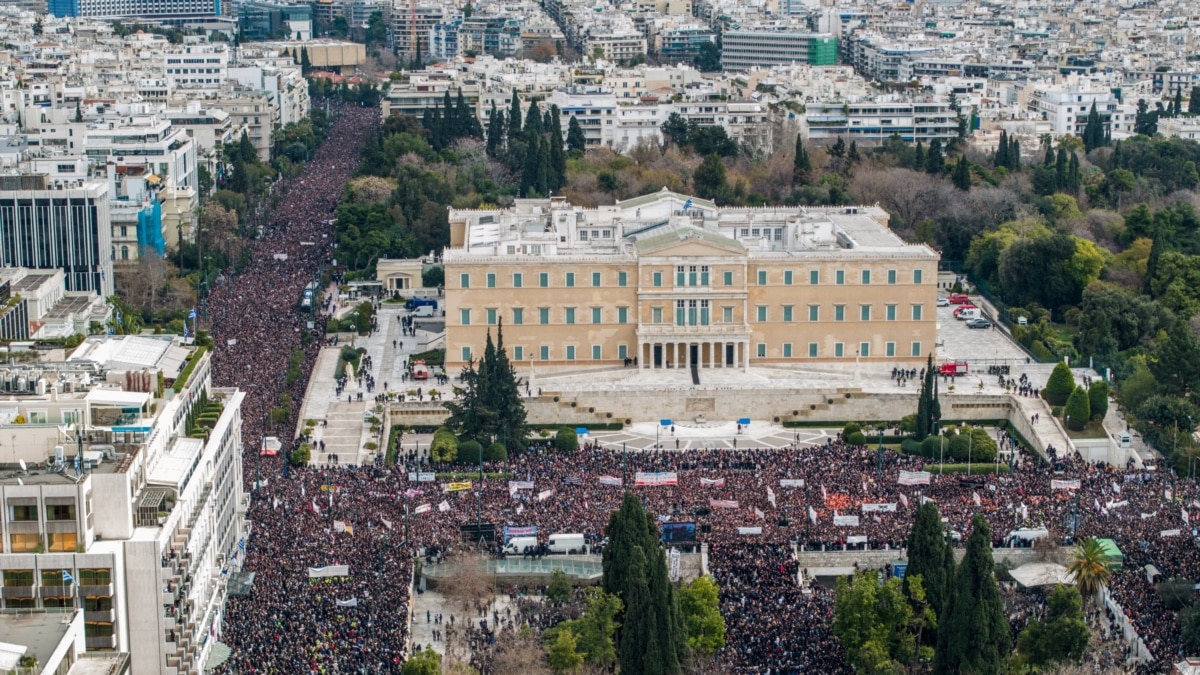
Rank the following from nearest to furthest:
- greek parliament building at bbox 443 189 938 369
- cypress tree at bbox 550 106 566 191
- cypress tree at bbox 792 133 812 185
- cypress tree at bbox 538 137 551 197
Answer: greek parliament building at bbox 443 189 938 369 → cypress tree at bbox 538 137 551 197 → cypress tree at bbox 550 106 566 191 → cypress tree at bbox 792 133 812 185

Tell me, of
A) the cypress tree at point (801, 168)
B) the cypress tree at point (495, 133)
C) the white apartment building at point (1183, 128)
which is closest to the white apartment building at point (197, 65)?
the cypress tree at point (495, 133)

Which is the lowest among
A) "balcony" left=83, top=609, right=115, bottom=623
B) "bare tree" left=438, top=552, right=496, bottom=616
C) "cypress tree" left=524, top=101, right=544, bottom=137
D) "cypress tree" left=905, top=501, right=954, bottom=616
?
"bare tree" left=438, top=552, right=496, bottom=616

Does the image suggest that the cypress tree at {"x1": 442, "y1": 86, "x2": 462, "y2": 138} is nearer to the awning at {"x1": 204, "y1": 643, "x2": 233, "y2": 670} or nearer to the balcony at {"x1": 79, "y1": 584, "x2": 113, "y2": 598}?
the awning at {"x1": 204, "y1": 643, "x2": 233, "y2": 670}

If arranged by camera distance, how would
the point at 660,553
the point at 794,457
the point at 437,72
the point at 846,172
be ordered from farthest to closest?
the point at 437,72 < the point at 846,172 < the point at 794,457 < the point at 660,553

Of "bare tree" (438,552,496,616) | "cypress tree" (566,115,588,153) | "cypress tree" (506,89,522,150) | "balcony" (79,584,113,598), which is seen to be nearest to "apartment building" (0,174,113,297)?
"cypress tree" (506,89,522,150)

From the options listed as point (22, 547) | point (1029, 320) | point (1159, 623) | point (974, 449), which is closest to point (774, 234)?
point (1029, 320)

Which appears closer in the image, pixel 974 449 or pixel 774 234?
pixel 974 449

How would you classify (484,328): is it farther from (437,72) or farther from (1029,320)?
(437,72)
